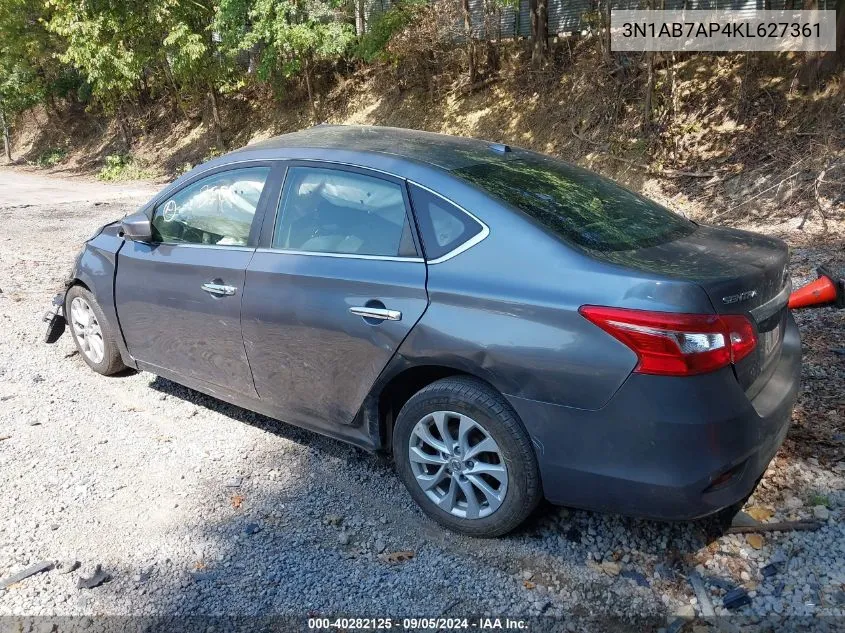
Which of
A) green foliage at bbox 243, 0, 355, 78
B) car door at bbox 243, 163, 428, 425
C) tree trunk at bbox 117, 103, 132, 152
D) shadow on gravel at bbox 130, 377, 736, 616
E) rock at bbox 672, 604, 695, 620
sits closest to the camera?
rock at bbox 672, 604, 695, 620

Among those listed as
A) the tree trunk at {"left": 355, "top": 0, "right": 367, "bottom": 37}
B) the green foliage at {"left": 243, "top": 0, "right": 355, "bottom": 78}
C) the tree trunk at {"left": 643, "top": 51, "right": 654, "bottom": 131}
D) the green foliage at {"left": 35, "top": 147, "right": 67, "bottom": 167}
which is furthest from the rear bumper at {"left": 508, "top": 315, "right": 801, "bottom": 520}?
the green foliage at {"left": 35, "top": 147, "right": 67, "bottom": 167}

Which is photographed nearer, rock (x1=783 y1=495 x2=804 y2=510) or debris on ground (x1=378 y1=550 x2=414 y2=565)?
debris on ground (x1=378 y1=550 x2=414 y2=565)

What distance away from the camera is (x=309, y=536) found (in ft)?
10.6

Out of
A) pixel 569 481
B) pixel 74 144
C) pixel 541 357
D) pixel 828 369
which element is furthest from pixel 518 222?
pixel 74 144

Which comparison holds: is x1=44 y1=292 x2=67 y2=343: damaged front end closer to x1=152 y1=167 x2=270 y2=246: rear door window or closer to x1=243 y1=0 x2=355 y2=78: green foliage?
x1=152 y1=167 x2=270 y2=246: rear door window

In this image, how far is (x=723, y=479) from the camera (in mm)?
2650

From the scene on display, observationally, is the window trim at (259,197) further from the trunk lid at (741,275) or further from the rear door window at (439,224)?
the trunk lid at (741,275)

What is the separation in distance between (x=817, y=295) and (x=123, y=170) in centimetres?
2336

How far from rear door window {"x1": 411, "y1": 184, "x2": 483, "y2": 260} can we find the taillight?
29.5 inches

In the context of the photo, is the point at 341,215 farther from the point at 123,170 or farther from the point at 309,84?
the point at 123,170

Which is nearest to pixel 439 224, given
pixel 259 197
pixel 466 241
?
pixel 466 241

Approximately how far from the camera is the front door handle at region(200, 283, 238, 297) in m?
3.68

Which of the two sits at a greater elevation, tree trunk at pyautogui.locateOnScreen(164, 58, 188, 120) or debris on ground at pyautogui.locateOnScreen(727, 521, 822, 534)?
tree trunk at pyautogui.locateOnScreen(164, 58, 188, 120)

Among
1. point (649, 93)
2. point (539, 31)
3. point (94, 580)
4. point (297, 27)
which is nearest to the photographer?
point (94, 580)
